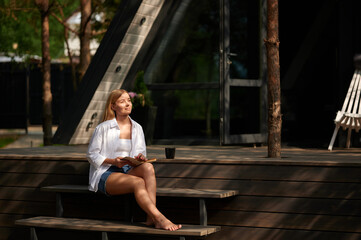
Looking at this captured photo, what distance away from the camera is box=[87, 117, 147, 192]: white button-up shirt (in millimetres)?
5297

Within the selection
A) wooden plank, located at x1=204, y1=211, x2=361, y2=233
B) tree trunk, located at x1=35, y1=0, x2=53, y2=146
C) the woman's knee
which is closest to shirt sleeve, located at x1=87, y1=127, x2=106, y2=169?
the woman's knee

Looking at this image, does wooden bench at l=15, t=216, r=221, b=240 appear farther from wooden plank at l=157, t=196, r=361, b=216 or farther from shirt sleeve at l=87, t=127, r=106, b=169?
shirt sleeve at l=87, t=127, r=106, b=169

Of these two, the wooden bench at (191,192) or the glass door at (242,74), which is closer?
the wooden bench at (191,192)

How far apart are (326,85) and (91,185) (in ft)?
20.7

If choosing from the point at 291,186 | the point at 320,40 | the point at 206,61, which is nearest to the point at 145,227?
the point at 291,186

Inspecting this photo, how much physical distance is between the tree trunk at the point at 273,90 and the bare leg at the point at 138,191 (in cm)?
149

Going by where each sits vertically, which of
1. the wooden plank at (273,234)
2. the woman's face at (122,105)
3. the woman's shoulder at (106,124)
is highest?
the woman's face at (122,105)

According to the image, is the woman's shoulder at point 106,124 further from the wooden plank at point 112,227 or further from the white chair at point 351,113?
the white chair at point 351,113

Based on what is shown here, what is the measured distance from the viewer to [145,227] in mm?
5035

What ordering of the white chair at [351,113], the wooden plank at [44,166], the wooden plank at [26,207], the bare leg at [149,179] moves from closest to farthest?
1. the bare leg at [149,179]
2. the wooden plank at [44,166]
3. the wooden plank at [26,207]
4. the white chair at [351,113]

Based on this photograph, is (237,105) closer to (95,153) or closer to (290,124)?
(290,124)

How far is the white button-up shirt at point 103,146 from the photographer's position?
5297mm

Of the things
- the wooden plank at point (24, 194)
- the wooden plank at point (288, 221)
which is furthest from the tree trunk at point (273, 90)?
the wooden plank at point (24, 194)

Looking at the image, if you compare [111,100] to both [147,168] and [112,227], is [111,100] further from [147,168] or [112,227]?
[112,227]
